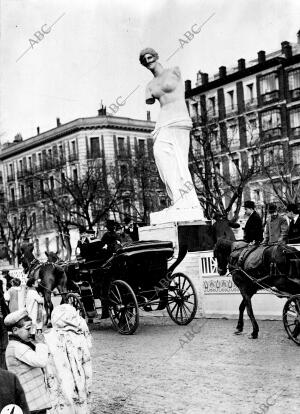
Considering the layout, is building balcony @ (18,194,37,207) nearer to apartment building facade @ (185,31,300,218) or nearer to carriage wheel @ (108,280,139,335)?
apartment building facade @ (185,31,300,218)

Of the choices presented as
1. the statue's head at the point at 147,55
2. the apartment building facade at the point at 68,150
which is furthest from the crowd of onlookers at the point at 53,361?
the apartment building facade at the point at 68,150

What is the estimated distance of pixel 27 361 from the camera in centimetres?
574

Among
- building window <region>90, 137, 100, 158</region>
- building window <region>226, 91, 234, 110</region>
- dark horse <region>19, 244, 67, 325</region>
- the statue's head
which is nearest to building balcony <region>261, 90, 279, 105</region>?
building window <region>226, 91, 234, 110</region>

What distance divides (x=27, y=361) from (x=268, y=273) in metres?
6.26

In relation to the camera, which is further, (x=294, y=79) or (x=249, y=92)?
(x=249, y=92)

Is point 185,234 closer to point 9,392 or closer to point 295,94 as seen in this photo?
point 9,392

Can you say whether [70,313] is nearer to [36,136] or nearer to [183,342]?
[183,342]

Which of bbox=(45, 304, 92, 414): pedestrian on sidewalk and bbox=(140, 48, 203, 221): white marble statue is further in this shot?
bbox=(140, 48, 203, 221): white marble statue

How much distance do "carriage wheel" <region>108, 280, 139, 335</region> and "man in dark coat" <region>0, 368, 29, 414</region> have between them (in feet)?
27.6

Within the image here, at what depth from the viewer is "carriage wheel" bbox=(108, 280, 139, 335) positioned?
497 inches

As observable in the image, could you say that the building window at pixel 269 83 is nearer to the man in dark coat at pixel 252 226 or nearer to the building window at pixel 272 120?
the building window at pixel 272 120

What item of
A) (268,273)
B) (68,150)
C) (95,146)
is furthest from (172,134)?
(68,150)

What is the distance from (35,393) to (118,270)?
7.49m

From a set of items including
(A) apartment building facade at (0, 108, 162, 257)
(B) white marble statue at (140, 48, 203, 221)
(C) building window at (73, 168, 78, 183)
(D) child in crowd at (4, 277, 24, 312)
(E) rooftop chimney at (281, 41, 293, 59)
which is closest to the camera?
(D) child in crowd at (4, 277, 24, 312)
